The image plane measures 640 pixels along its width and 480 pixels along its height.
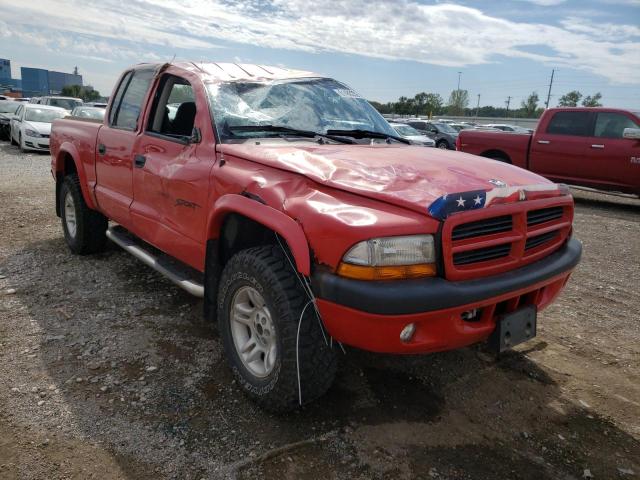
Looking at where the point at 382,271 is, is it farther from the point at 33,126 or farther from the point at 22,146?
the point at 22,146

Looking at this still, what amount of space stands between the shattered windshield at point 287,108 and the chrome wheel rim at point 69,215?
2873 mm

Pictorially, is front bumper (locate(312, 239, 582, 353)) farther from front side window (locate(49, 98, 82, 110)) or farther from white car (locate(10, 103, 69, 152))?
front side window (locate(49, 98, 82, 110))

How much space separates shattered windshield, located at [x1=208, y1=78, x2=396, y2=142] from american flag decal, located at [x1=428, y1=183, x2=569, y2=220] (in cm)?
141

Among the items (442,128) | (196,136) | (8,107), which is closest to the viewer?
(196,136)

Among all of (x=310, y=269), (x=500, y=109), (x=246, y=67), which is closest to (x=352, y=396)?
(x=310, y=269)

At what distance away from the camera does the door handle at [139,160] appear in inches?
152

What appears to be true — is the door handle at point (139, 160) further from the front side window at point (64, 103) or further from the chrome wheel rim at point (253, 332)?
the front side window at point (64, 103)

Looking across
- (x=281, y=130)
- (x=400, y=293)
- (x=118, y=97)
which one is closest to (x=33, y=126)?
(x=118, y=97)

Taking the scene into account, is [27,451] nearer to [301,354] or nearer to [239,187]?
[301,354]

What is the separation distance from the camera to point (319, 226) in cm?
226

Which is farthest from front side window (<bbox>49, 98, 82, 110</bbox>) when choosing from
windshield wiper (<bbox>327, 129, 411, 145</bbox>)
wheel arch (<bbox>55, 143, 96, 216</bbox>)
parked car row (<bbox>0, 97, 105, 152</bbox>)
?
windshield wiper (<bbox>327, 129, 411, 145</bbox>)

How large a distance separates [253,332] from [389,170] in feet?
3.90

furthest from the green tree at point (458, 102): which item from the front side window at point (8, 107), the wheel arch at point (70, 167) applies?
the wheel arch at point (70, 167)

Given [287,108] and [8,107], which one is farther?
[8,107]
